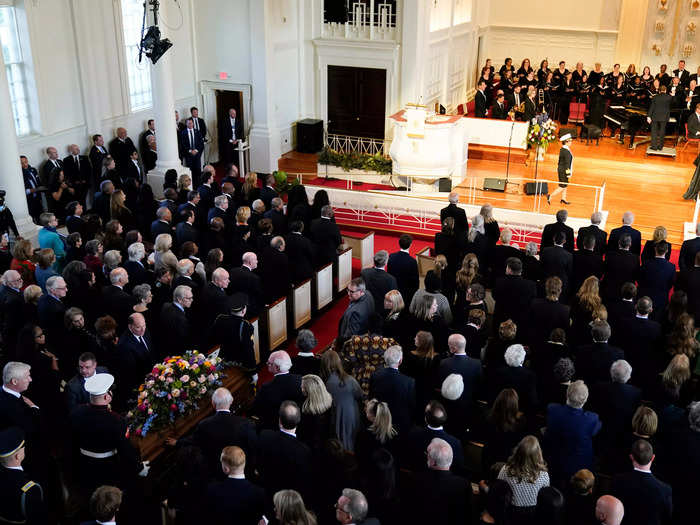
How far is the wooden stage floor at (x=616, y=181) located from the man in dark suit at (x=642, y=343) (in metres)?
6.90

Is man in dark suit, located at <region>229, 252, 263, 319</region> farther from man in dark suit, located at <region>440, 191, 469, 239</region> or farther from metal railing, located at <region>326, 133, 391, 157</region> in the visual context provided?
metal railing, located at <region>326, 133, 391, 157</region>

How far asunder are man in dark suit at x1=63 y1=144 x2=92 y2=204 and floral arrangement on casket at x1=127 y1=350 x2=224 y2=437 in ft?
29.7

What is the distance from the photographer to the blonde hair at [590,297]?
8.15m

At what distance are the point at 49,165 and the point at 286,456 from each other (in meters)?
10.7

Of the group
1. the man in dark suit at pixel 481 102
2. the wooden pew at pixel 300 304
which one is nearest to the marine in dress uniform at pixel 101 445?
the wooden pew at pixel 300 304

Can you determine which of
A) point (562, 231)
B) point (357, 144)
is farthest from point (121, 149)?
point (562, 231)

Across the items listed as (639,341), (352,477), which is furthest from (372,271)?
(352,477)

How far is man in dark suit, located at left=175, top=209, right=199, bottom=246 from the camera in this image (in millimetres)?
10562

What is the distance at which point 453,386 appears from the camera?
20.6 feet

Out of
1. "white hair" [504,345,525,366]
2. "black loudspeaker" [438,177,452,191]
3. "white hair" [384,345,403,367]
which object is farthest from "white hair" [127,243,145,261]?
"black loudspeaker" [438,177,452,191]

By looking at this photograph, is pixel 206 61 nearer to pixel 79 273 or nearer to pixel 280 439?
pixel 79 273

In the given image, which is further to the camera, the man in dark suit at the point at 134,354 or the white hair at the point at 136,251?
the white hair at the point at 136,251

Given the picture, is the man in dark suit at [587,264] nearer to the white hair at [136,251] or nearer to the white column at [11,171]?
the white hair at [136,251]

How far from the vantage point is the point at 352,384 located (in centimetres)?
646
